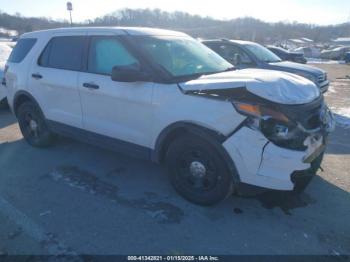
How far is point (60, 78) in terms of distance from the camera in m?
4.29

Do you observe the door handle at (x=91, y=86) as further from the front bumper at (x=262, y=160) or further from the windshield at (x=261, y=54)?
the windshield at (x=261, y=54)

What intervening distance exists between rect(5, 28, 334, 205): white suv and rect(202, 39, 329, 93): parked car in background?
4.51 meters

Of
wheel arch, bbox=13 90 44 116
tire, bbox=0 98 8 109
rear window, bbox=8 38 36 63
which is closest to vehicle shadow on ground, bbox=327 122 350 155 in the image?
wheel arch, bbox=13 90 44 116

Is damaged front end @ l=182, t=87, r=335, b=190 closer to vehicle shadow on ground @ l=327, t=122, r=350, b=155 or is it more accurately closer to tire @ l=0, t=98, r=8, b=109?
vehicle shadow on ground @ l=327, t=122, r=350, b=155

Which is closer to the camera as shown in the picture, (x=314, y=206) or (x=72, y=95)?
(x=314, y=206)

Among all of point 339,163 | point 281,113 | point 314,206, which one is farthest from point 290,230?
point 339,163

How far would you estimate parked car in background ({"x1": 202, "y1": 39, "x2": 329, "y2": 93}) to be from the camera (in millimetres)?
8188

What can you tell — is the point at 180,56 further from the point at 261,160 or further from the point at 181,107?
the point at 261,160

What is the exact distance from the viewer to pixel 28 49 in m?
4.92

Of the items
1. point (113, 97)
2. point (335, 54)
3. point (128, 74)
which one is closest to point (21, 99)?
point (113, 97)

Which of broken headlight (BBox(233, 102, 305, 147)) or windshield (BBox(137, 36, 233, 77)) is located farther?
windshield (BBox(137, 36, 233, 77))

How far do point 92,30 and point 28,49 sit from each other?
1.53m

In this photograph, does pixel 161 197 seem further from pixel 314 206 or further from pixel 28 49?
pixel 28 49

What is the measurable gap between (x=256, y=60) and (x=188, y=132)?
5916 millimetres
